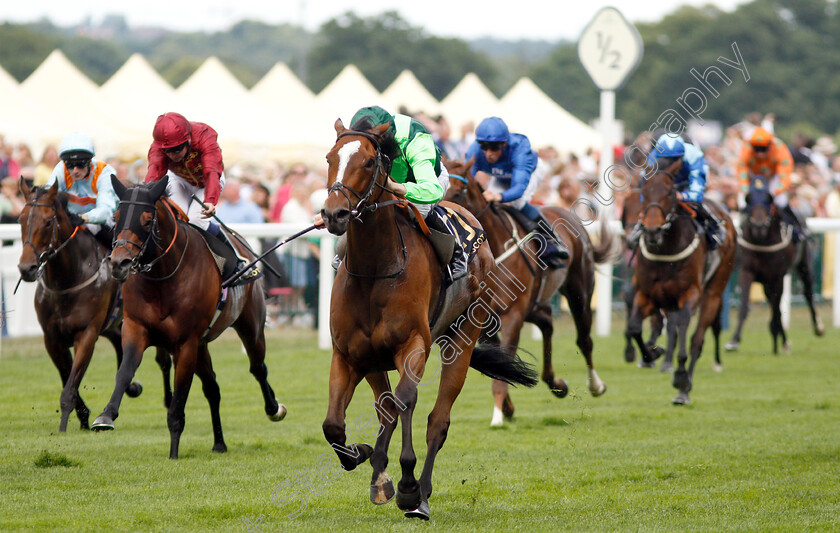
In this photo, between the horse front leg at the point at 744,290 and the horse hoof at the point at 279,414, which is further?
the horse front leg at the point at 744,290

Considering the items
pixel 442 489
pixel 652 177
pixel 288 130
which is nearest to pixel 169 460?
pixel 442 489

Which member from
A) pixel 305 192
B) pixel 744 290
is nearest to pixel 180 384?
pixel 305 192

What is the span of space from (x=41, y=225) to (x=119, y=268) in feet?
5.03

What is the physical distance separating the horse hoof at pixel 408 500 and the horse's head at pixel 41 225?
3232 millimetres

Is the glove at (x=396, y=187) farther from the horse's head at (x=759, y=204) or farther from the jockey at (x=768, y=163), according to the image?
the horse's head at (x=759, y=204)

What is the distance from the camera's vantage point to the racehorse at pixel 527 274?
7.68 meters

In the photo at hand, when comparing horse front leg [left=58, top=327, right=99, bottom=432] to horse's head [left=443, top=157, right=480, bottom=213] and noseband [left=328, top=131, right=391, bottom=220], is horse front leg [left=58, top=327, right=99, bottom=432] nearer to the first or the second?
horse's head [left=443, top=157, right=480, bottom=213]

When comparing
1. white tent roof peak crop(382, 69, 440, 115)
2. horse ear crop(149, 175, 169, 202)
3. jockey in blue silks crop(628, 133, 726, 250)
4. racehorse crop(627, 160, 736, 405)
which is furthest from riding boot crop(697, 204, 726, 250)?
white tent roof peak crop(382, 69, 440, 115)

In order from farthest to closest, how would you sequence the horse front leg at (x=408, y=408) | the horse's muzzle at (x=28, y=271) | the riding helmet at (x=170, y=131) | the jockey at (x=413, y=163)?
the horse's muzzle at (x=28, y=271), the riding helmet at (x=170, y=131), the jockey at (x=413, y=163), the horse front leg at (x=408, y=408)

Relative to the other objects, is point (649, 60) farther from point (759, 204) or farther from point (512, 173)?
point (512, 173)

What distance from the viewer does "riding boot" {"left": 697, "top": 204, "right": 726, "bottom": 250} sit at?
9688 millimetres

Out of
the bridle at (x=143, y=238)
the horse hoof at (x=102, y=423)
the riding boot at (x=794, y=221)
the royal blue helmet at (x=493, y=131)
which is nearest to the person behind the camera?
the horse hoof at (x=102, y=423)

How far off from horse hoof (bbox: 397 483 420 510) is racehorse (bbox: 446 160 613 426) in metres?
2.71

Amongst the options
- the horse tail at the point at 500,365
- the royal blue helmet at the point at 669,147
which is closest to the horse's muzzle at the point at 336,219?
the horse tail at the point at 500,365
